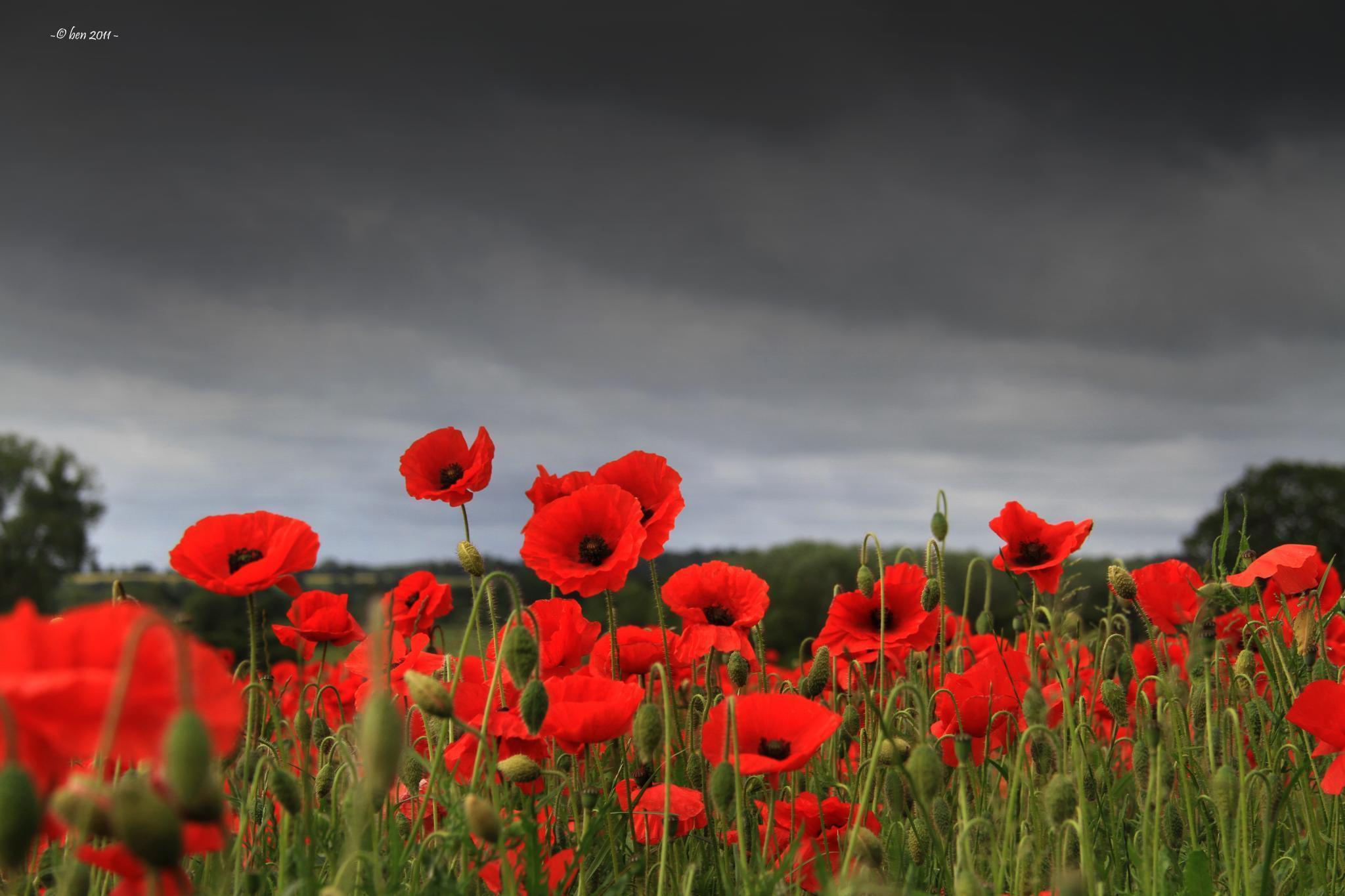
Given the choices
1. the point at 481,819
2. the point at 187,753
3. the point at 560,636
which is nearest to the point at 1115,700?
the point at 560,636

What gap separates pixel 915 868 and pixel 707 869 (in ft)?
1.87

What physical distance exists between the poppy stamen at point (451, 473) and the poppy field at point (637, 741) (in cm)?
1

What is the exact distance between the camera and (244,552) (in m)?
2.55

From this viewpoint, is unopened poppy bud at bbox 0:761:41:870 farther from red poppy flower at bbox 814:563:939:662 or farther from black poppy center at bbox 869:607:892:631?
black poppy center at bbox 869:607:892:631

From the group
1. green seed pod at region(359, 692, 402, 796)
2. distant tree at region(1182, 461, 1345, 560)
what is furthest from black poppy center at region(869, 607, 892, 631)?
distant tree at region(1182, 461, 1345, 560)

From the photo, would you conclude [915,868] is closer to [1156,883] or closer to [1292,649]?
[1156,883]

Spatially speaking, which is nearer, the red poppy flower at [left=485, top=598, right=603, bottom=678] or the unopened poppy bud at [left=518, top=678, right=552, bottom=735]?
the unopened poppy bud at [left=518, top=678, right=552, bottom=735]

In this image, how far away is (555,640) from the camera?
111 inches

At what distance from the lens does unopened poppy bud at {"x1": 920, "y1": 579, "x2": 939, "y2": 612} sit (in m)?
2.91

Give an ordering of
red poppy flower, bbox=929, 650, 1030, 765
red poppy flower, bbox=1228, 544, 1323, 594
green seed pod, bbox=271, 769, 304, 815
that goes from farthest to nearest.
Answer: red poppy flower, bbox=1228, 544, 1323, 594 < red poppy flower, bbox=929, 650, 1030, 765 < green seed pod, bbox=271, 769, 304, 815

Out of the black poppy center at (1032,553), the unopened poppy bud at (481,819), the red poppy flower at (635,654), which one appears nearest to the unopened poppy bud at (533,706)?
the unopened poppy bud at (481,819)

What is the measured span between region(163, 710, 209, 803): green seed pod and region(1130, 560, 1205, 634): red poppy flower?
2.92 m

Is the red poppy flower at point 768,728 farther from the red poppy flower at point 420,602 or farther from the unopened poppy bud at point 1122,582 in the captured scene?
the red poppy flower at point 420,602

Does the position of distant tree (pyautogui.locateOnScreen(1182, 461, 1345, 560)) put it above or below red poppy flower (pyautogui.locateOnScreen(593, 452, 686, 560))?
above
